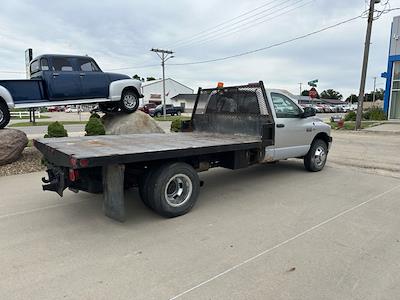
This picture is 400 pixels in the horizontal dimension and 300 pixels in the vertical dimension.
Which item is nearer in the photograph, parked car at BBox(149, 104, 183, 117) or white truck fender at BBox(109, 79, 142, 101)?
white truck fender at BBox(109, 79, 142, 101)

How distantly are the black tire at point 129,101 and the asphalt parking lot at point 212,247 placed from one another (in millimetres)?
5788

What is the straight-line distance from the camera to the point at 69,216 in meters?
4.67

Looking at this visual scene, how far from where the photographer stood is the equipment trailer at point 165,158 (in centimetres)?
396

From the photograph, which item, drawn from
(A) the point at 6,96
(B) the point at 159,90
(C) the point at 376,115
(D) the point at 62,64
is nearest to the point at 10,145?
(A) the point at 6,96

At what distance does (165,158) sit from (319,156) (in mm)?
4605

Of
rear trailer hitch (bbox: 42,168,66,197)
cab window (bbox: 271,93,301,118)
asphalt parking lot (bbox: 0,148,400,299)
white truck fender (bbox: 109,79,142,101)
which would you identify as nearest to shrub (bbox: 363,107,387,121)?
white truck fender (bbox: 109,79,142,101)

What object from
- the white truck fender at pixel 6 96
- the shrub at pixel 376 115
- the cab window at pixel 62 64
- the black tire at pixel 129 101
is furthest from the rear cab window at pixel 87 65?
the shrub at pixel 376 115

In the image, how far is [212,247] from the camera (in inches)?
144

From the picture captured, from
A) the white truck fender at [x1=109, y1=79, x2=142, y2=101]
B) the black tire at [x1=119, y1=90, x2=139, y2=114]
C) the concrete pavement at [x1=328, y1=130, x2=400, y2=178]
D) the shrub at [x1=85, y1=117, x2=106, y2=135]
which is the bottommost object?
the concrete pavement at [x1=328, y1=130, x2=400, y2=178]

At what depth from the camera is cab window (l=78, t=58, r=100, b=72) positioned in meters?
10.4

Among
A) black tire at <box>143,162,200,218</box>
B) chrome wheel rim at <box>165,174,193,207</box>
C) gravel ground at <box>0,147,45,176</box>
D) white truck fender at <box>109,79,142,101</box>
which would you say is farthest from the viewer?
white truck fender at <box>109,79,142,101</box>

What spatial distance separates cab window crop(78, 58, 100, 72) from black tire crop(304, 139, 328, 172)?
7374 mm

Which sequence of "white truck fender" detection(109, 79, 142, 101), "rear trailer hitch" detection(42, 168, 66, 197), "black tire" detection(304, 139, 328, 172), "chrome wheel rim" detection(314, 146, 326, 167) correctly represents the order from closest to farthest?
"rear trailer hitch" detection(42, 168, 66, 197) < "black tire" detection(304, 139, 328, 172) < "chrome wheel rim" detection(314, 146, 326, 167) < "white truck fender" detection(109, 79, 142, 101)

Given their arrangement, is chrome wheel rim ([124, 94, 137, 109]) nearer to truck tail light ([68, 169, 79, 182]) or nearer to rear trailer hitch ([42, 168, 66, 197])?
rear trailer hitch ([42, 168, 66, 197])
